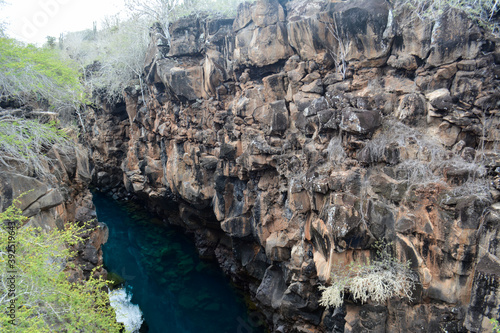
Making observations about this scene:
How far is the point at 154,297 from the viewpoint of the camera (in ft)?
49.3

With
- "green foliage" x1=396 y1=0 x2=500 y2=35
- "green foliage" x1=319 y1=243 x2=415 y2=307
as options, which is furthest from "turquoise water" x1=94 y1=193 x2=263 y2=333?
"green foliage" x1=396 y1=0 x2=500 y2=35

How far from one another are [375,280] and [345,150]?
3.49 metres

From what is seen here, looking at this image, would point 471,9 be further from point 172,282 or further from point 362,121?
point 172,282

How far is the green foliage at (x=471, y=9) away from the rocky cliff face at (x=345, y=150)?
0.21 m

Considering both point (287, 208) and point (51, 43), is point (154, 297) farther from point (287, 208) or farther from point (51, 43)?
point (51, 43)

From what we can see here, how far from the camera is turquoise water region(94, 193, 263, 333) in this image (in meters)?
13.0

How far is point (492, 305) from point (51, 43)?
36297 mm

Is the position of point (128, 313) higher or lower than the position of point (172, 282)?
higher

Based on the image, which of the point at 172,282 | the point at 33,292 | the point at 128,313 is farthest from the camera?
the point at 172,282

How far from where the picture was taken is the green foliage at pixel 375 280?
7.27m

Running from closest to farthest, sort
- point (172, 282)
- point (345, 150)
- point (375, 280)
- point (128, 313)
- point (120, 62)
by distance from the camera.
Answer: point (375, 280)
point (345, 150)
point (128, 313)
point (172, 282)
point (120, 62)

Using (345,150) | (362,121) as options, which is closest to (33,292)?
(345,150)

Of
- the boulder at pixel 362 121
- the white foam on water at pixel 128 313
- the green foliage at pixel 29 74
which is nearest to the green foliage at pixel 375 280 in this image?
the boulder at pixel 362 121

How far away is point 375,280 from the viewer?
736 cm
